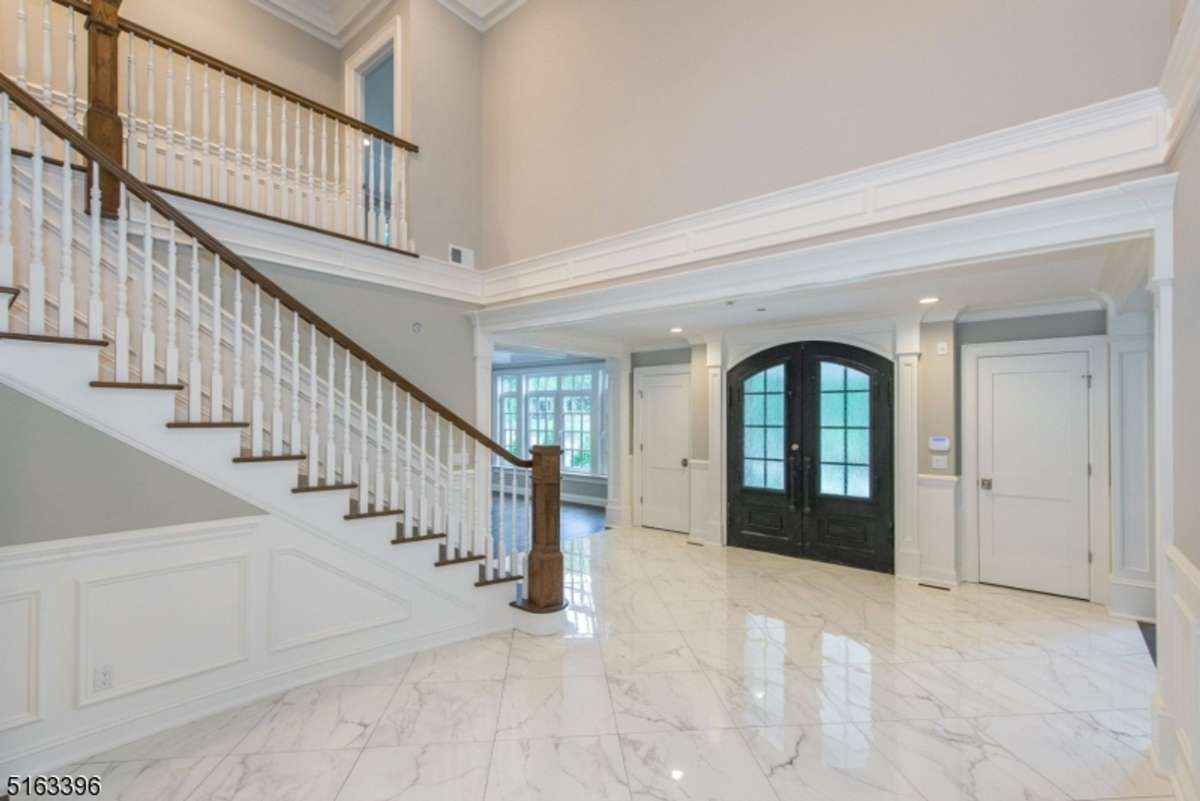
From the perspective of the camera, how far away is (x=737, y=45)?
3645mm

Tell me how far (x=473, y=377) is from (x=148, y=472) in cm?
284

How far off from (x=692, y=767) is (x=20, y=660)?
9.23 feet

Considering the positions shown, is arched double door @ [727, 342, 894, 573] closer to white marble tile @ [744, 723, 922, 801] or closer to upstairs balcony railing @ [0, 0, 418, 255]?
white marble tile @ [744, 723, 922, 801]

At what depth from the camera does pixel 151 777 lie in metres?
2.19

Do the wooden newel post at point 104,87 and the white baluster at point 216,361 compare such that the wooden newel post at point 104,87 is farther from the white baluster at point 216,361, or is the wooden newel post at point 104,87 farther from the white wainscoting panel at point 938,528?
the white wainscoting panel at point 938,528

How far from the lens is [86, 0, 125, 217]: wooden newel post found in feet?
9.43

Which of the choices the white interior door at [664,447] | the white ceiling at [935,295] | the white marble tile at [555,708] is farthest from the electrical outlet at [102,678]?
the white interior door at [664,447]

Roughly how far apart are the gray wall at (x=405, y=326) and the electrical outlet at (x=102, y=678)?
99.6 inches

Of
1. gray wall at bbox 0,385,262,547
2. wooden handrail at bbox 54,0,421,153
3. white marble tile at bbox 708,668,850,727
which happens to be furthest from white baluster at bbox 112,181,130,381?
white marble tile at bbox 708,668,850,727

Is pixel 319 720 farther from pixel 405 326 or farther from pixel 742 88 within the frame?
pixel 742 88

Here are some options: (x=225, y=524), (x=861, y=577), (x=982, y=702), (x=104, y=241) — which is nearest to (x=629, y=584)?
(x=861, y=577)

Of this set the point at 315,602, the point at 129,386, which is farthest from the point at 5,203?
the point at 315,602

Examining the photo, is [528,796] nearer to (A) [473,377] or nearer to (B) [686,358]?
(A) [473,377]

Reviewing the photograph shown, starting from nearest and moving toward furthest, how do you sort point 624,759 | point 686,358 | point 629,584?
point 624,759
point 629,584
point 686,358
